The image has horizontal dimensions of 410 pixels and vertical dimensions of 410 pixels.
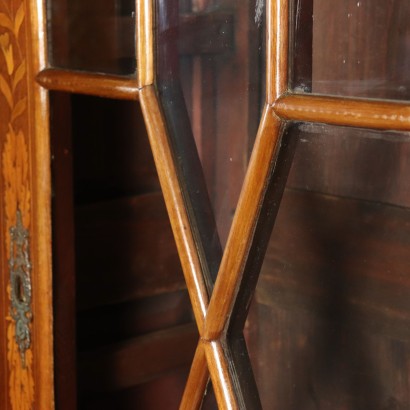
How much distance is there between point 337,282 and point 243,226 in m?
0.20

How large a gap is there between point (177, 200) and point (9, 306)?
238mm

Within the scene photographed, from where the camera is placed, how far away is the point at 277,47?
1.65ft

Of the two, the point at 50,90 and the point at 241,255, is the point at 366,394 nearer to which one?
the point at 241,255

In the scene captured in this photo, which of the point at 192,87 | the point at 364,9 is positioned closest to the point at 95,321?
the point at 192,87

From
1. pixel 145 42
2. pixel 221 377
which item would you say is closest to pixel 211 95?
pixel 145 42

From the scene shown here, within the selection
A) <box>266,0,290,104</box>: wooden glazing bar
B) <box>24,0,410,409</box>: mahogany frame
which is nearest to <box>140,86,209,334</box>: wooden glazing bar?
<box>24,0,410,409</box>: mahogany frame

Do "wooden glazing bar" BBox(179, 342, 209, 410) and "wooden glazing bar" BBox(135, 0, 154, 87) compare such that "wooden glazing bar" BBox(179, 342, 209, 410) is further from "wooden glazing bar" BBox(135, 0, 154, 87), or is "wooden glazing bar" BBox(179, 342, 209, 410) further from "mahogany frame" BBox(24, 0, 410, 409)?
"wooden glazing bar" BBox(135, 0, 154, 87)

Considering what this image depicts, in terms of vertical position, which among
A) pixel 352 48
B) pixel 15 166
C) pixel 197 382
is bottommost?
pixel 197 382

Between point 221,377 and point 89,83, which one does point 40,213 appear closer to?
point 89,83

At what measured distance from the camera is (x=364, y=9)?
0.52m

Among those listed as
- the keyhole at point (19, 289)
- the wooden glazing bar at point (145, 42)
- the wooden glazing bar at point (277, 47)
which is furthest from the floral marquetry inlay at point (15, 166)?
the wooden glazing bar at point (277, 47)

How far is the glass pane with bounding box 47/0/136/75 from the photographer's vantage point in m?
0.63

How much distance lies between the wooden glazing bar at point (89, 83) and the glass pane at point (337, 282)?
147 millimetres

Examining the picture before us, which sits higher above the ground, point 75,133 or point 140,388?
point 75,133
